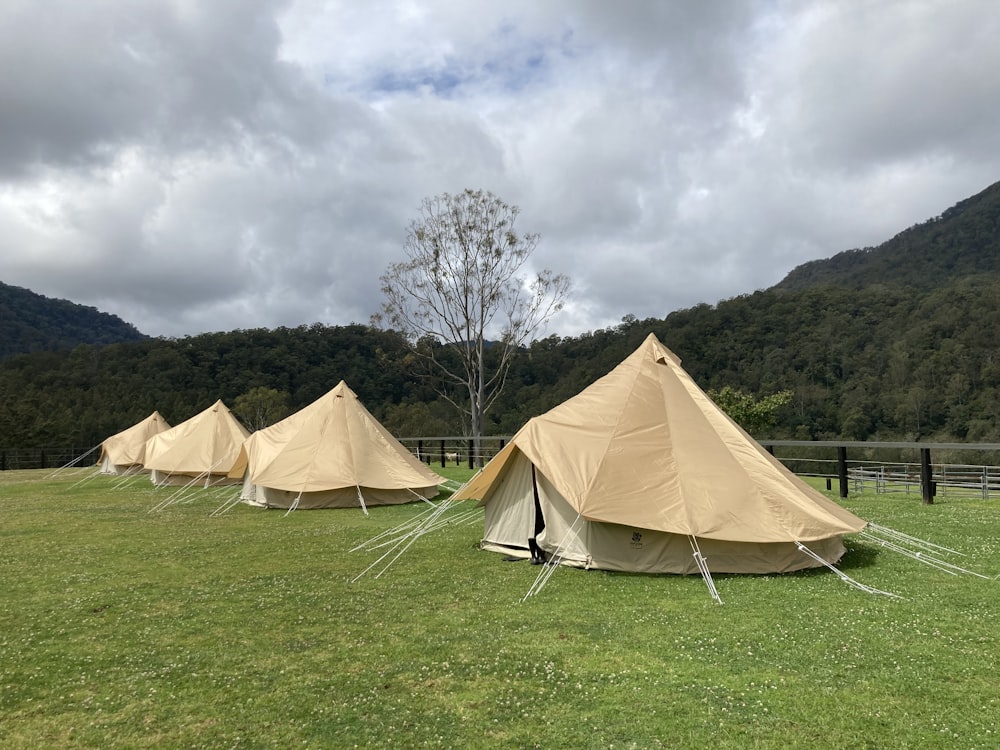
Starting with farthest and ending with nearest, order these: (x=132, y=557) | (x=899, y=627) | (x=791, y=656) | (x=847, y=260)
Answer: (x=847, y=260)
(x=132, y=557)
(x=899, y=627)
(x=791, y=656)

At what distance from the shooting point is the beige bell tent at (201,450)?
819 inches

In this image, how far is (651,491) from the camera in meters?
7.82

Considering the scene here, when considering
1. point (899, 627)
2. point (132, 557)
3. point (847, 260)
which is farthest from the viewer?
point (847, 260)

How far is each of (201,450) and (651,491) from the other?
17.6 metres

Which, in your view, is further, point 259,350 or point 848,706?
point 259,350

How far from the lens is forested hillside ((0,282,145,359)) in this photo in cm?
7900

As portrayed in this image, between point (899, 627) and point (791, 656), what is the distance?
1.24 m

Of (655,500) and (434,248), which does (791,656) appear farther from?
(434,248)

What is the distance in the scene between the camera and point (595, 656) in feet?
16.8

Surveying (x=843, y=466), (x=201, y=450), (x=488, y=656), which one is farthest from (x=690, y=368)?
(x=488, y=656)

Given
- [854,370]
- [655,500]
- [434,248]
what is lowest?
[655,500]

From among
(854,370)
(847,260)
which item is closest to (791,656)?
(854,370)

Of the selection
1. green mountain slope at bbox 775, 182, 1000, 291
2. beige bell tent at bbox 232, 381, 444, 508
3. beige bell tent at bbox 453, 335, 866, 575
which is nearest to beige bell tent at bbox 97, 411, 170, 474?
beige bell tent at bbox 232, 381, 444, 508

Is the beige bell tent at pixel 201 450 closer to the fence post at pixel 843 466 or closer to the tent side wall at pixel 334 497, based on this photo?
the tent side wall at pixel 334 497
